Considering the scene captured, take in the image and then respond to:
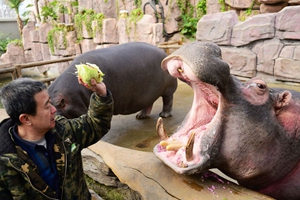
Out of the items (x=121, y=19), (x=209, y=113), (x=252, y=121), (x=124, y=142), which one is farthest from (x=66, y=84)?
(x=121, y=19)

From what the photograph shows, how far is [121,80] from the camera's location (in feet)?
11.0

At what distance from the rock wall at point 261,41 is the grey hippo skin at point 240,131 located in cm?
455

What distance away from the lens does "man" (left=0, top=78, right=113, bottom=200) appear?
119 centimetres

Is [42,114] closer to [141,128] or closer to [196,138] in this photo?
[196,138]

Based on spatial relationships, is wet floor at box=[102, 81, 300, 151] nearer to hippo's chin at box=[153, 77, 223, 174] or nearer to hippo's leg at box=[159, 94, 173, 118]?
hippo's leg at box=[159, 94, 173, 118]

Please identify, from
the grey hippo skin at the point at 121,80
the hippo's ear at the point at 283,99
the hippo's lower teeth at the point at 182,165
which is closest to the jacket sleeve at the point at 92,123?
the hippo's lower teeth at the point at 182,165

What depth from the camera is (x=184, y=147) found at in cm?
138

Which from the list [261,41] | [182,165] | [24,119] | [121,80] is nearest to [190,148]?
[182,165]

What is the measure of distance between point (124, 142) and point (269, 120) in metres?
2.49

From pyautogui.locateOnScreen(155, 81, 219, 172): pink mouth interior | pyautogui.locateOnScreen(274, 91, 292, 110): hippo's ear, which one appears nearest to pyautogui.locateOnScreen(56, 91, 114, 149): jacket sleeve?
pyautogui.locateOnScreen(155, 81, 219, 172): pink mouth interior

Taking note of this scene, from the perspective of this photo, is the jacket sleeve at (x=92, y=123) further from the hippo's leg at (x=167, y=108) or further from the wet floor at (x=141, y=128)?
the hippo's leg at (x=167, y=108)

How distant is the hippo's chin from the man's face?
1.89 ft

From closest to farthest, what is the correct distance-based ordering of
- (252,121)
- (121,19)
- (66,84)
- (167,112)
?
1. (252,121)
2. (66,84)
3. (167,112)
4. (121,19)

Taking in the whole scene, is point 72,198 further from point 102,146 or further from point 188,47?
point 188,47
